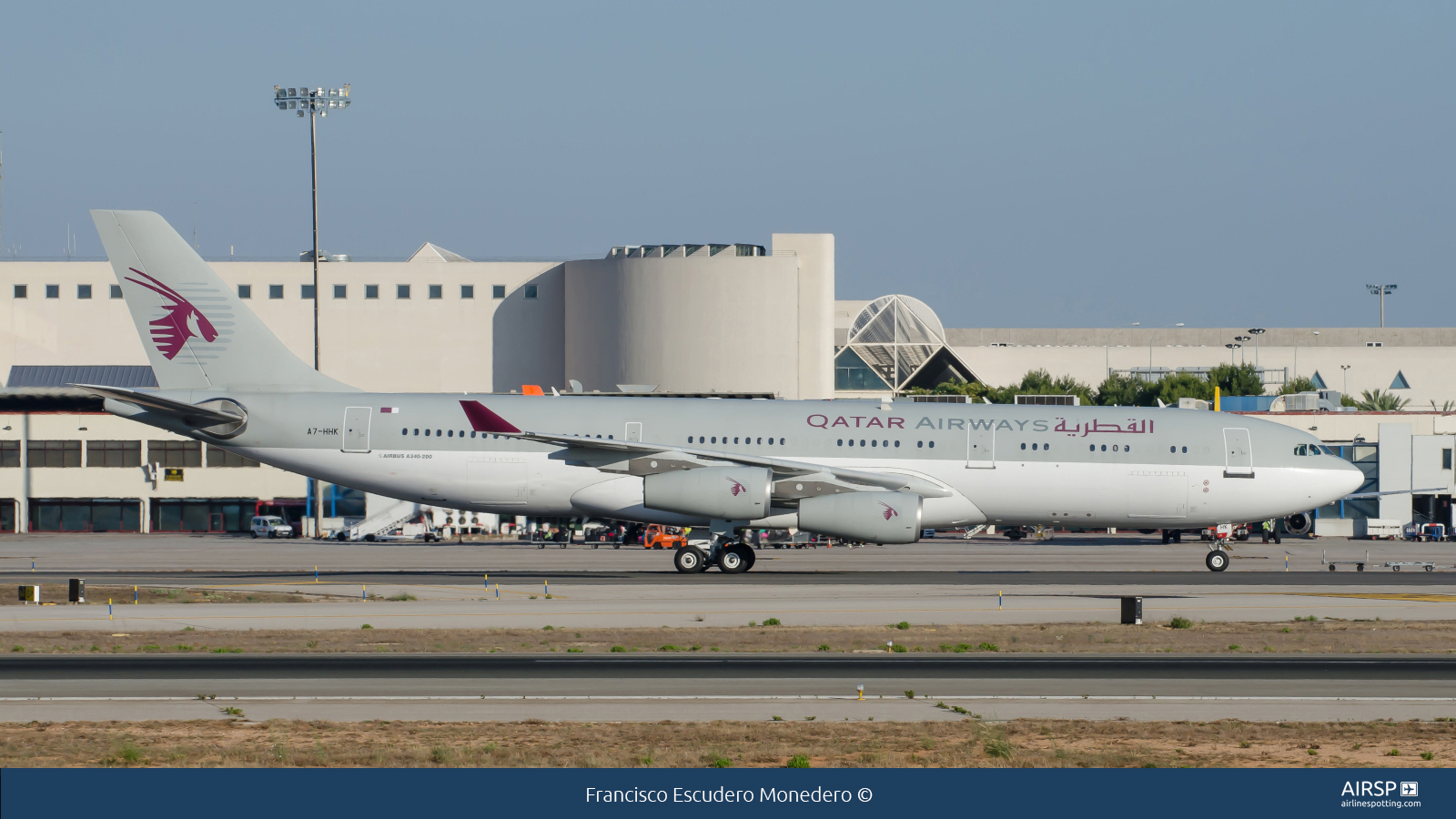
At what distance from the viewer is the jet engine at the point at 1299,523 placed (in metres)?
64.3

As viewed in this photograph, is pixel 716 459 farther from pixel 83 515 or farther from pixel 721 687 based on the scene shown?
pixel 83 515

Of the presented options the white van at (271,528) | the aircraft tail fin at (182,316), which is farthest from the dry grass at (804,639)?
the white van at (271,528)

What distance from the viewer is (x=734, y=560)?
125 feet

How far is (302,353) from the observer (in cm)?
10281

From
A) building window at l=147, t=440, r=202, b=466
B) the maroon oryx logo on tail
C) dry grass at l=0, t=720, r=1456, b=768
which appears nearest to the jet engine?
the maroon oryx logo on tail

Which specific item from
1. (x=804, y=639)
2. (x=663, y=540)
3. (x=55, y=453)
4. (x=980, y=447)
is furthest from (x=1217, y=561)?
(x=55, y=453)

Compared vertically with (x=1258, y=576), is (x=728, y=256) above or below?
above

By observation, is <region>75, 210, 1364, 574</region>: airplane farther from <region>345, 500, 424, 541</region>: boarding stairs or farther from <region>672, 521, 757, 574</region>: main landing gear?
<region>345, 500, 424, 541</region>: boarding stairs

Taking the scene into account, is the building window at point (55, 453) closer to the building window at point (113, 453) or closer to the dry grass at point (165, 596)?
the building window at point (113, 453)

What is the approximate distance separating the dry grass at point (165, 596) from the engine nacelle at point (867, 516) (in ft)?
39.6

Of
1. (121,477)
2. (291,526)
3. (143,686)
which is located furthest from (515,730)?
(121,477)

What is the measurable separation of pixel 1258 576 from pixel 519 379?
246ft

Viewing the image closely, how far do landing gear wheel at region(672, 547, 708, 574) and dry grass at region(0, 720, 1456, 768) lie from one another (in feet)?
74.2

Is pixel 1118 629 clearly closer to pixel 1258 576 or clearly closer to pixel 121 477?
pixel 1258 576
